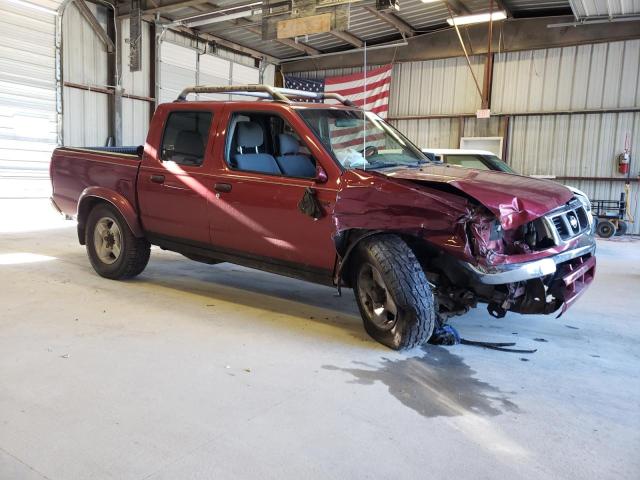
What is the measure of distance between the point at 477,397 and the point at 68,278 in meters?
4.30

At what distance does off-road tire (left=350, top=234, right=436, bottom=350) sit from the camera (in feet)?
11.0

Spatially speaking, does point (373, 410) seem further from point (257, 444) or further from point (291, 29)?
point (291, 29)

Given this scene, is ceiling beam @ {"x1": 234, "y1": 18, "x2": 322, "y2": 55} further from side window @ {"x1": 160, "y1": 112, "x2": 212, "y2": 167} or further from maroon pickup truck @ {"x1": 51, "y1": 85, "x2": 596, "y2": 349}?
maroon pickup truck @ {"x1": 51, "y1": 85, "x2": 596, "y2": 349}

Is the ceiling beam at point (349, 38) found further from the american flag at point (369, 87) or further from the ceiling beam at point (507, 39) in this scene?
the american flag at point (369, 87)

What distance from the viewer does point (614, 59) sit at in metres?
12.6

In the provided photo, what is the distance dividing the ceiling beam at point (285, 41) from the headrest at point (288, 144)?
934 cm

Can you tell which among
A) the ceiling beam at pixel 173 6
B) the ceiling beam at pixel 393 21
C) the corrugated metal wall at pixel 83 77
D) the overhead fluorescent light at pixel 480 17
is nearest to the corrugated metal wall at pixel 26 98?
the corrugated metal wall at pixel 83 77

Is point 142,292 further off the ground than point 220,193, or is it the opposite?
point 220,193

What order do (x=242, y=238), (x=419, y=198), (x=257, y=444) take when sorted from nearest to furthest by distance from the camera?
1. (x=257, y=444)
2. (x=419, y=198)
3. (x=242, y=238)

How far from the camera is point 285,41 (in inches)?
598

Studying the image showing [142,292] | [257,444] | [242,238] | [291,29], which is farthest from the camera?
[291,29]

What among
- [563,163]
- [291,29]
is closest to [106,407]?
Answer: [291,29]

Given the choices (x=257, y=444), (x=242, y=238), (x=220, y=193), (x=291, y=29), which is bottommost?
(x=257, y=444)

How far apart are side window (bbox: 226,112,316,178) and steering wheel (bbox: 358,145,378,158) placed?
450mm
